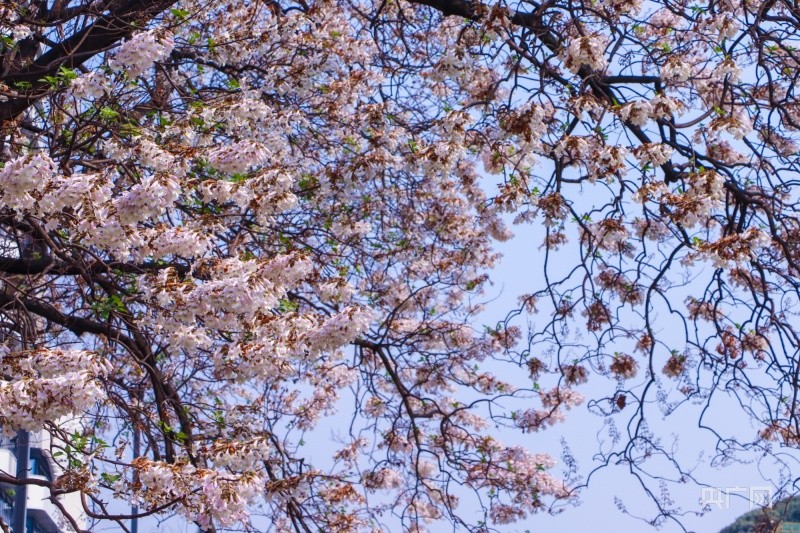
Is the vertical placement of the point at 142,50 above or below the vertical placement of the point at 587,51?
above

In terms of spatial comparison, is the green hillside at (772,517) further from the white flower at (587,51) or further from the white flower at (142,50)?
the white flower at (142,50)

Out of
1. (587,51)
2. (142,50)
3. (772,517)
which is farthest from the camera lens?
(772,517)

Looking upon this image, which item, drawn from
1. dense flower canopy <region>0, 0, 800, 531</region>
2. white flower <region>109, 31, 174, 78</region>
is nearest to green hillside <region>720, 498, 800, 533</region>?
dense flower canopy <region>0, 0, 800, 531</region>

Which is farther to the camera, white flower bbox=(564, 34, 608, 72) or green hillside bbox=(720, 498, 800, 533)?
green hillside bbox=(720, 498, 800, 533)

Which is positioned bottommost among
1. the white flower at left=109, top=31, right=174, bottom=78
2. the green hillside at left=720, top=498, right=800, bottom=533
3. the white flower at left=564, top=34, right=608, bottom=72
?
the green hillside at left=720, top=498, right=800, bottom=533

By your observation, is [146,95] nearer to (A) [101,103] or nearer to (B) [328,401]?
(A) [101,103]

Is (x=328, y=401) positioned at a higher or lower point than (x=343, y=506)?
higher

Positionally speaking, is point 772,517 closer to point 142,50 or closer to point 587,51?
point 587,51

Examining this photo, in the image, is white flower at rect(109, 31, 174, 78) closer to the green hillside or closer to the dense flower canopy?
the dense flower canopy

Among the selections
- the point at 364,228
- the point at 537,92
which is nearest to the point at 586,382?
the point at 364,228

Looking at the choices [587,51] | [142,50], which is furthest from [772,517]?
[142,50]

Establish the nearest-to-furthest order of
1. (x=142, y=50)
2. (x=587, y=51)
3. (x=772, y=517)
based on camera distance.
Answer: (x=142, y=50) → (x=587, y=51) → (x=772, y=517)

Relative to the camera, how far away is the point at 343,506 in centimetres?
715

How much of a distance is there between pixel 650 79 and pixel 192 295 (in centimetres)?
318
